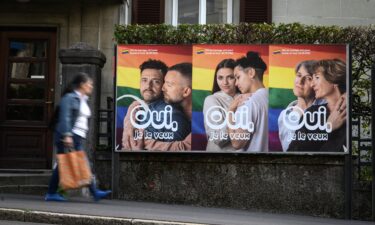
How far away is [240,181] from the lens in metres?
9.60

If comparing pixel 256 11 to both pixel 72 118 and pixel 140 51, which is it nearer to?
pixel 140 51

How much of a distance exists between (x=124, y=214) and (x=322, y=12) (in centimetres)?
703

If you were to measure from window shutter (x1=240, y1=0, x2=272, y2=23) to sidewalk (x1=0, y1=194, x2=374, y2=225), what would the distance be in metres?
4.90

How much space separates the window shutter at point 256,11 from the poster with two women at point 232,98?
2.96m

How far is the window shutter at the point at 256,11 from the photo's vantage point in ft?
40.9

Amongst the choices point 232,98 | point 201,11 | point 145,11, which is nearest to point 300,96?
point 232,98

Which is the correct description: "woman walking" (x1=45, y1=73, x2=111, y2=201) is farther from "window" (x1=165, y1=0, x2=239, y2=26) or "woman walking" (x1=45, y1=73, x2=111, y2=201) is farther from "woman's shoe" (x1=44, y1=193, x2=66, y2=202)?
"window" (x1=165, y1=0, x2=239, y2=26)

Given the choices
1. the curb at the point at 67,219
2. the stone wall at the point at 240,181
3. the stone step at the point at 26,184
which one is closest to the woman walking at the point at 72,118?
the curb at the point at 67,219

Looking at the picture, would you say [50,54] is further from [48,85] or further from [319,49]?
[319,49]

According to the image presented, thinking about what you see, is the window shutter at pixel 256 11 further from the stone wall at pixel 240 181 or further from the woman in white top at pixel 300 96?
the stone wall at pixel 240 181

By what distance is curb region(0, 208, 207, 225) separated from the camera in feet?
24.2

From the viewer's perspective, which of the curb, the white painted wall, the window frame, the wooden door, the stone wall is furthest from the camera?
the window frame

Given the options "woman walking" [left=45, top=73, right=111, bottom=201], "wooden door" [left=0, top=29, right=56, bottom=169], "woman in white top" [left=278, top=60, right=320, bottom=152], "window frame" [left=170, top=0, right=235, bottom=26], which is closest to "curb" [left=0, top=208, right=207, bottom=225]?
"woman walking" [left=45, top=73, right=111, bottom=201]

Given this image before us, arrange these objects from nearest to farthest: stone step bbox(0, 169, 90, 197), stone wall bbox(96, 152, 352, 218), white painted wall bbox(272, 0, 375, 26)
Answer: stone wall bbox(96, 152, 352, 218)
stone step bbox(0, 169, 90, 197)
white painted wall bbox(272, 0, 375, 26)
